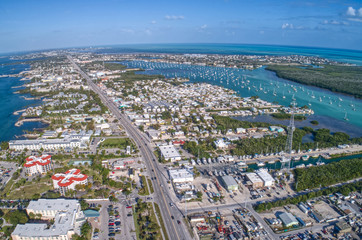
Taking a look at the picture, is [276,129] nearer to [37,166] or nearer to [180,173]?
[180,173]

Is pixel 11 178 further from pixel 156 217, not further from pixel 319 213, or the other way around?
pixel 319 213

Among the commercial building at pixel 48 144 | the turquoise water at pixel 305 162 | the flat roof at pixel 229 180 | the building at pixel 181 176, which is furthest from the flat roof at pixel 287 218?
the commercial building at pixel 48 144

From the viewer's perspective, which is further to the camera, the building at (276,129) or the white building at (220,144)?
the building at (276,129)

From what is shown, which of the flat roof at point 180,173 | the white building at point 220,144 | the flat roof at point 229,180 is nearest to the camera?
the flat roof at point 229,180

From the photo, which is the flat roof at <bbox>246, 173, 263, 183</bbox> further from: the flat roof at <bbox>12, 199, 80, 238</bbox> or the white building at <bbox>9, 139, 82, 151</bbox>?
the white building at <bbox>9, 139, 82, 151</bbox>

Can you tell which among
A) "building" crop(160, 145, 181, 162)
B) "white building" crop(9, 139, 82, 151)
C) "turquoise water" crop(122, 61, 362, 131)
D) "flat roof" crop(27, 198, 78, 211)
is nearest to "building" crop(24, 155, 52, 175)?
"white building" crop(9, 139, 82, 151)

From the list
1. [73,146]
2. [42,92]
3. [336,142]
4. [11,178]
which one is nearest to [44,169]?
[11,178]

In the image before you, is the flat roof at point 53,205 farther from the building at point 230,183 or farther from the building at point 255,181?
the building at point 255,181
